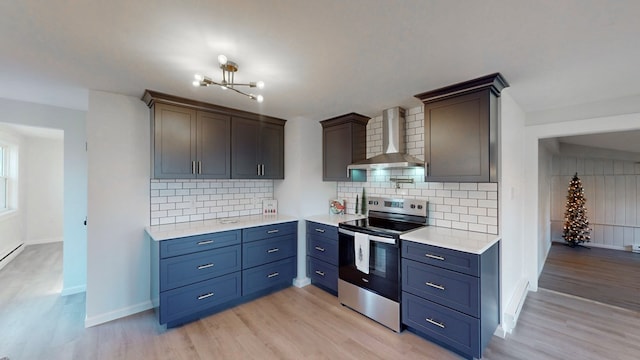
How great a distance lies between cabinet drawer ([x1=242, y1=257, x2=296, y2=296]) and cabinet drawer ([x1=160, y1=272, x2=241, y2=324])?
11 centimetres

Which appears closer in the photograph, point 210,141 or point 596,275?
point 210,141

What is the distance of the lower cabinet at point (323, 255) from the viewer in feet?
10.3

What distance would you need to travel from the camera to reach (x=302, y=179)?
11.7 ft

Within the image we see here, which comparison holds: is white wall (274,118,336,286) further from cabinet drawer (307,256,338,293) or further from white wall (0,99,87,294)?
white wall (0,99,87,294)

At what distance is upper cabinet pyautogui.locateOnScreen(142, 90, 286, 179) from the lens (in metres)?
2.69

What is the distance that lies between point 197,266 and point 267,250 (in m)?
0.82

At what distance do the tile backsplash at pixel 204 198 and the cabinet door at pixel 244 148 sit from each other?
1.22 ft

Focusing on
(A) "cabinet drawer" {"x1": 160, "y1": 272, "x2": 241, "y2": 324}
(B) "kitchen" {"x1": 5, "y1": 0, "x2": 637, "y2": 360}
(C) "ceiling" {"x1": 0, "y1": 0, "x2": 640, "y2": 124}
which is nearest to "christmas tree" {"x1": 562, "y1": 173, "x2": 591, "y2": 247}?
(B) "kitchen" {"x1": 5, "y1": 0, "x2": 637, "y2": 360}

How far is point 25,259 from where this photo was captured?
14.5ft

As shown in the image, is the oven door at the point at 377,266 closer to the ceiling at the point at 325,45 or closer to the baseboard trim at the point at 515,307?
the baseboard trim at the point at 515,307

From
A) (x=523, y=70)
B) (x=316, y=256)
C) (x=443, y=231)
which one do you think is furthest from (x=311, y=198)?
(x=523, y=70)

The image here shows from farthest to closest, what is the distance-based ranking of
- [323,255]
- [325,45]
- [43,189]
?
[43,189] → [323,255] → [325,45]

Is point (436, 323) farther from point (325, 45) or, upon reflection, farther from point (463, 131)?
point (325, 45)

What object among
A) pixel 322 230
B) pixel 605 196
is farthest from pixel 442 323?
pixel 605 196
